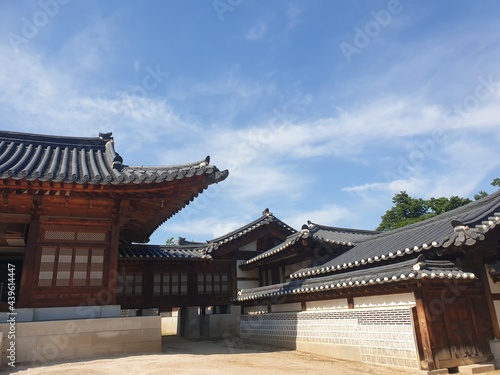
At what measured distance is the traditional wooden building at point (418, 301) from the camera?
9461 mm

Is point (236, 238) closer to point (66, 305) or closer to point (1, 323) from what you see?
point (66, 305)

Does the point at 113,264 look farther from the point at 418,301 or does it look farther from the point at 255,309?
the point at 255,309

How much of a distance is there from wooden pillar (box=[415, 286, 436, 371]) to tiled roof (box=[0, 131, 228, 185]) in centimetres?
609

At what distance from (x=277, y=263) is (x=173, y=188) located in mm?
10678

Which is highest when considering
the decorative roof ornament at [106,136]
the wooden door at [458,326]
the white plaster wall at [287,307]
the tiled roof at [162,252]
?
the decorative roof ornament at [106,136]

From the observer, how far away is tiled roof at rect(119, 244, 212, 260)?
18.4 m

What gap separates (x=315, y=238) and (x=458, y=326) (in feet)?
24.4

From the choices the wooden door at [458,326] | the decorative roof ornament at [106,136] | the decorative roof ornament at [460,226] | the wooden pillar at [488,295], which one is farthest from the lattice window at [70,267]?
the wooden pillar at [488,295]

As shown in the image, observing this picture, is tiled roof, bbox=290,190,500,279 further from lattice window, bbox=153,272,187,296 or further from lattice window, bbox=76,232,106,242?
lattice window, bbox=76,232,106,242

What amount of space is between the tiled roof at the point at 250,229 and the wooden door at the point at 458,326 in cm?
1242

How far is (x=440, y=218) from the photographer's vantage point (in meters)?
14.3

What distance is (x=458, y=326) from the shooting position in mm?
9961

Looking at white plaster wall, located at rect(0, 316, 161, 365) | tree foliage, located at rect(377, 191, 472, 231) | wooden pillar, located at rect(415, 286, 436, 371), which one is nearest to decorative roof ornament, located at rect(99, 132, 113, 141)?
white plaster wall, located at rect(0, 316, 161, 365)

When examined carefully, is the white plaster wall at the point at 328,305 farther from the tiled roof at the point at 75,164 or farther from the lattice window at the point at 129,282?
the lattice window at the point at 129,282
